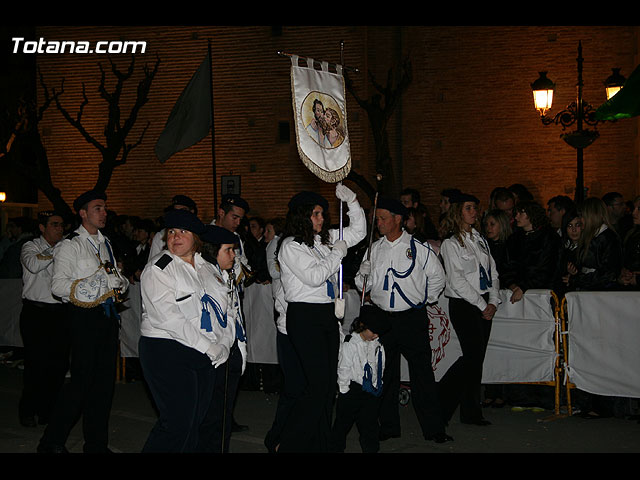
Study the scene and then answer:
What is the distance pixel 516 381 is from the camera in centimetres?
898

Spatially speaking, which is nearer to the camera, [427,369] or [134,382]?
[427,369]

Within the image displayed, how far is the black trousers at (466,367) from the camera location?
322 inches

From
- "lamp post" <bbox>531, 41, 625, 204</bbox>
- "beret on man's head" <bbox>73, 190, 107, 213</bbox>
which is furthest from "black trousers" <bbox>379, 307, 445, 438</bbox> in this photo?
"lamp post" <bbox>531, 41, 625, 204</bbox>

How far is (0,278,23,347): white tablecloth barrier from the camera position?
13047 millimetres

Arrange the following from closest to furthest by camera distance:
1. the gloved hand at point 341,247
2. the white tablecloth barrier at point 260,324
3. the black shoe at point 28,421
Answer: the gloved hand at point 341,247
the black shoe at point 28,421
the white tablecloth barrier at point 260,324

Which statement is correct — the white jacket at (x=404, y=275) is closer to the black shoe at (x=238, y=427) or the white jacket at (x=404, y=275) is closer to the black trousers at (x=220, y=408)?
the black trousers at (x=220, y=408)

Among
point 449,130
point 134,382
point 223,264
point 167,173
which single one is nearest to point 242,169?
point 167,173

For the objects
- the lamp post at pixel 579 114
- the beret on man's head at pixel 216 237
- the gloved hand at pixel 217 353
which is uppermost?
the lamp post at pixel 579 114

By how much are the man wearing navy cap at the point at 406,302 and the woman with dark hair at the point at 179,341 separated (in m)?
2.28

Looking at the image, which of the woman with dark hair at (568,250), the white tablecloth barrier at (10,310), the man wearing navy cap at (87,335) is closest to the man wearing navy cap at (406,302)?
the woman with dark hair at (568,250)

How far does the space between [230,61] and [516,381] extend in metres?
18.3

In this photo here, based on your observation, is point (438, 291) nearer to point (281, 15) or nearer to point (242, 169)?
point (281, 15)

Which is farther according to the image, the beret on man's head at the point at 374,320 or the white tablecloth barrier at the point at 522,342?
the white tablecloth barrier at the point at 522,342

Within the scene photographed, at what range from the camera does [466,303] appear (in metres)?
8.21
